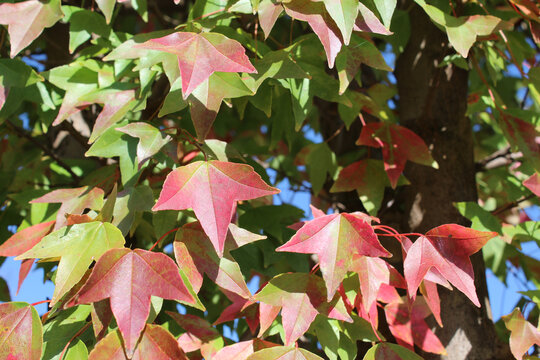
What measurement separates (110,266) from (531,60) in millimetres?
1057

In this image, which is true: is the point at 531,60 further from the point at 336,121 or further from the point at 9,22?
the point at 9,22

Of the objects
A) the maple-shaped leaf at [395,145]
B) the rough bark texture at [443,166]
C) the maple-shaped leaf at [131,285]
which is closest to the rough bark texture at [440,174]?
the rough bark texture at [443,166]

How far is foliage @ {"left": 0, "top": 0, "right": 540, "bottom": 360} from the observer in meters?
0.69

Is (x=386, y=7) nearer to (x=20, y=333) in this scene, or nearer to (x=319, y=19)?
(x=319, y=19)

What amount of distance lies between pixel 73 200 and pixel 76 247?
19cm

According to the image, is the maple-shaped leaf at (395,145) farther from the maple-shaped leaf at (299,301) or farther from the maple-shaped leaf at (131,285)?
the maple-shaped leaf at (131,285)

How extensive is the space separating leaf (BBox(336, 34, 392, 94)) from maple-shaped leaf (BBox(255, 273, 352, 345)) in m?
0.29

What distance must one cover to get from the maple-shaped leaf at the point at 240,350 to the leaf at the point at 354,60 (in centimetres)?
39

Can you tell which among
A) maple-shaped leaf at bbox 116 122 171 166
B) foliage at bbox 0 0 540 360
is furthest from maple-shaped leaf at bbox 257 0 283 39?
maple-shaped leaf at bbox 116 122 171 166

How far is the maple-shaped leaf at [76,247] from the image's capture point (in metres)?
0.69

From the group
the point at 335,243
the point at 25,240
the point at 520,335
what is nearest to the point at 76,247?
the point at 25,240

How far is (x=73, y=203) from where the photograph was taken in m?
0.88

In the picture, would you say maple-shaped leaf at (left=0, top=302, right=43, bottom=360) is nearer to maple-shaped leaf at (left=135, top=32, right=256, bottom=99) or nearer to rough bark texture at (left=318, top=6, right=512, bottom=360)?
maple-shaped leaf at (left=135, top=32, right=256, bottom=99)

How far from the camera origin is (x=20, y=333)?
69 cm
